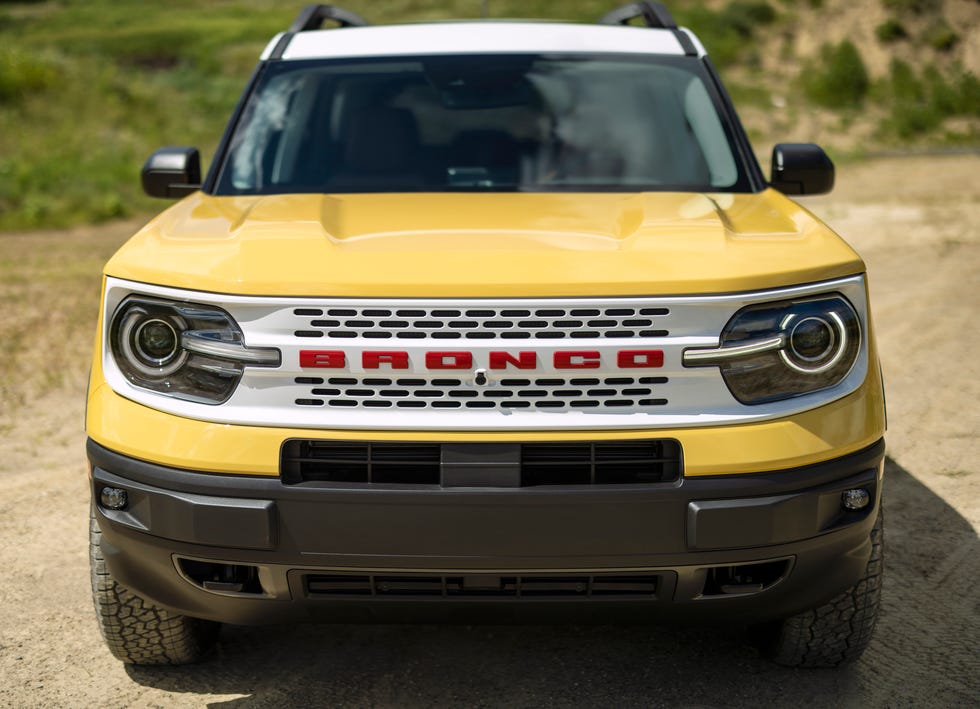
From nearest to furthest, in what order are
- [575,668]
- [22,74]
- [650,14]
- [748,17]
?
[575,668] → [650,14] → [22,74] → [748,17]

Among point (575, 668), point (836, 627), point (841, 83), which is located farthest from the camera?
point (841, 83)

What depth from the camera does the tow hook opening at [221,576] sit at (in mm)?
2799

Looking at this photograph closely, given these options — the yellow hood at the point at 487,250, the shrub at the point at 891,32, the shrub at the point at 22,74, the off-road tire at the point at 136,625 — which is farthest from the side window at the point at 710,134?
the shrub at the point at 891,32

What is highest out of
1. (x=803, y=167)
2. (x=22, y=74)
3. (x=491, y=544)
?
(x=803, y=167)

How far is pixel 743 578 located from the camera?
2826mm

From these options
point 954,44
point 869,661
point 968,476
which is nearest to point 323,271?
point 869,661

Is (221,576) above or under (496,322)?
under

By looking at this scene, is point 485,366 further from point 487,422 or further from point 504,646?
point 504,646

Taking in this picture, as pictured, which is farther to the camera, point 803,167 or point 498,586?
point 803,167

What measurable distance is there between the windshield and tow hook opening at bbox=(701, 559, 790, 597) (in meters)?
1.35

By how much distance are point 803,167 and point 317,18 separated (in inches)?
81.3

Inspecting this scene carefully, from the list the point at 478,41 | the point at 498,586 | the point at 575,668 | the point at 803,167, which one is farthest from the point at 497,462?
the point at 478,41

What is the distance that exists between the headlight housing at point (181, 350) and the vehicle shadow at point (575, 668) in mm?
957

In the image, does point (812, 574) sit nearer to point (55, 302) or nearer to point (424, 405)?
point (424, 405)
